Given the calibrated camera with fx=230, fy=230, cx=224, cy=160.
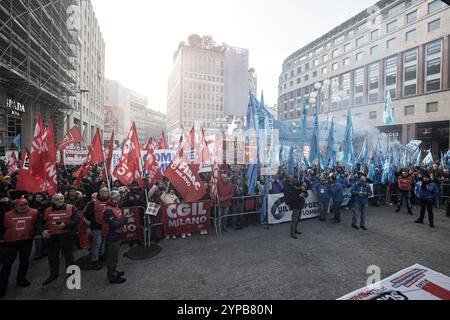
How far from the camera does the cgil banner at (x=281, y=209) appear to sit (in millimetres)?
8836

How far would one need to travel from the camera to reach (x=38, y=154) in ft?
19.0

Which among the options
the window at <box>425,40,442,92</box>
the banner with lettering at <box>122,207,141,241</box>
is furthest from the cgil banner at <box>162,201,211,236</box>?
the window at <box>425,40,442,92</box>

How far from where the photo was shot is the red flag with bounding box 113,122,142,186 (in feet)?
22.5

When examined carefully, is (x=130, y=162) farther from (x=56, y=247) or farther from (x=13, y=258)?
(x=13, y=258)

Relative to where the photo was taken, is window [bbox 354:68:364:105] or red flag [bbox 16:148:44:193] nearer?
red flag [bbox 16:148:44:193]

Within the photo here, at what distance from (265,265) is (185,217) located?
3.06 meters

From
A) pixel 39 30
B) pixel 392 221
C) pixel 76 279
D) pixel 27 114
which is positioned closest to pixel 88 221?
pixel 76 279

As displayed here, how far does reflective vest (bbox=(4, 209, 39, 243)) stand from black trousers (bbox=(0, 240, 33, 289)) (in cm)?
13

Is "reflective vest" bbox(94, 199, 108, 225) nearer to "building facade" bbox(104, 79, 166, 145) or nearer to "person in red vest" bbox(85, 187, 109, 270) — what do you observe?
"person in red vest" bbox(85, 187, 109, 270)

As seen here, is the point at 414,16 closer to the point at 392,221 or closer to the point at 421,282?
the point at 392,221

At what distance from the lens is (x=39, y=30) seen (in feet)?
66.9

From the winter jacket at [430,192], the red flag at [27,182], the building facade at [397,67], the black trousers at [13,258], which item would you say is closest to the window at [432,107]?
the building facade at [397,67]

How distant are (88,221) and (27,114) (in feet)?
68.5

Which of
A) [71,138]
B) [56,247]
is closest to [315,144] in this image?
[56,247]
